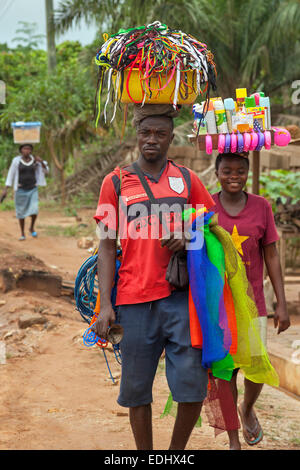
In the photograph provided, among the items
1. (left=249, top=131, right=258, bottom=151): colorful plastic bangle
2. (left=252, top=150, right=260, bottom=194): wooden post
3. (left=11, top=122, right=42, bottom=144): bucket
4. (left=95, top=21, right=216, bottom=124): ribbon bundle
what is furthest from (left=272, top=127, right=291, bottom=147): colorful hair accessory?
(left=11, top=122, right=42, bottom=144): bucket

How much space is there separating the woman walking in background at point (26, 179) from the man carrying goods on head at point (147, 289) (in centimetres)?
852

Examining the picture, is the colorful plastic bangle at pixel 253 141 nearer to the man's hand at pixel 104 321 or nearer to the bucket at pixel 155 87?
the bucket at pixel 155 87

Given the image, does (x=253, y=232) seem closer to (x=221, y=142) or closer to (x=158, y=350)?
(x=221, y=142)

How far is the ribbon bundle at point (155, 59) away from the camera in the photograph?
2.87 meters

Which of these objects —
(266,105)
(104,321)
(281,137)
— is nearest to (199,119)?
(266,105)

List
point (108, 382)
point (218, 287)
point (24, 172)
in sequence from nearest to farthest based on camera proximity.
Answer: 1. point (218, 287)
2. point (108, 382)
3. point (24, 172)

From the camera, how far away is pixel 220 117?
3.62 meters

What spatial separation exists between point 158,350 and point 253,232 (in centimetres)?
93

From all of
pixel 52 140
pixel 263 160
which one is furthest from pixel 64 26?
pixel 263 160

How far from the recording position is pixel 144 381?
291 cm

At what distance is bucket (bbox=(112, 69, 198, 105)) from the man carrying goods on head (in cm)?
5

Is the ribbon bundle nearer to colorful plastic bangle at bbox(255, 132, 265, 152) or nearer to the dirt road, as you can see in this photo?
colorful plastic bangle at bbox(255, 132, 265, 152)
